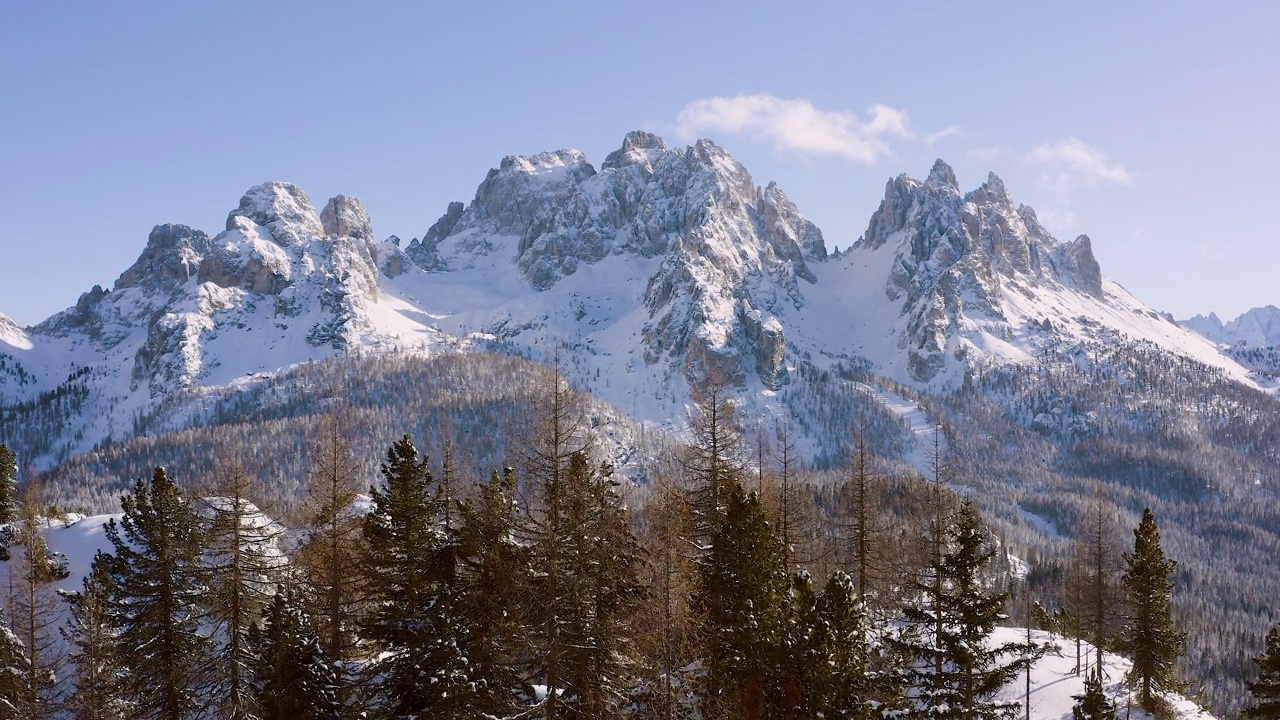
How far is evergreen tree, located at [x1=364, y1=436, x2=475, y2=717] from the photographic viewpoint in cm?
2317

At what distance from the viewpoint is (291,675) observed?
2548cm

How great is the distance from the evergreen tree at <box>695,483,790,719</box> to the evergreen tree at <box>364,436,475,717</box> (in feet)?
26.6

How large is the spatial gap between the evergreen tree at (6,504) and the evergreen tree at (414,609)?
115 ft

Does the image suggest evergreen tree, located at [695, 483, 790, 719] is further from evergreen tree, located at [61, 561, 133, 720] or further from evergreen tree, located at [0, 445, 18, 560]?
evergreen tree, located at [0, 445, 18, 560]

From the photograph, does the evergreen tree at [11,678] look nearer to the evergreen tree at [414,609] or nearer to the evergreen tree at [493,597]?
the evergreen tree at [414,609]

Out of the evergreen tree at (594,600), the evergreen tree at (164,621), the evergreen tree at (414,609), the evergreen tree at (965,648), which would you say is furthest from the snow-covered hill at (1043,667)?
the evergreen tree at (414,609)

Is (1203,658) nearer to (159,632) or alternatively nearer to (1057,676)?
(1057,676)

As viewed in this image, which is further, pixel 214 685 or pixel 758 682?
pixel 214 685

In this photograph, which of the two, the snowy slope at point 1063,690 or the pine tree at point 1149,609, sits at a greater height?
the pine tree at point 1149,609

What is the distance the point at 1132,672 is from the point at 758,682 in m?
33.5

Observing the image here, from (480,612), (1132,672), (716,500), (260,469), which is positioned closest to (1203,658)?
(1132,672)

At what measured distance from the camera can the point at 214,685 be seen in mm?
27047

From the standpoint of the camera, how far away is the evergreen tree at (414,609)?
2317cm

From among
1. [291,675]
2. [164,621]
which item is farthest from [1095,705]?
[164,621]
